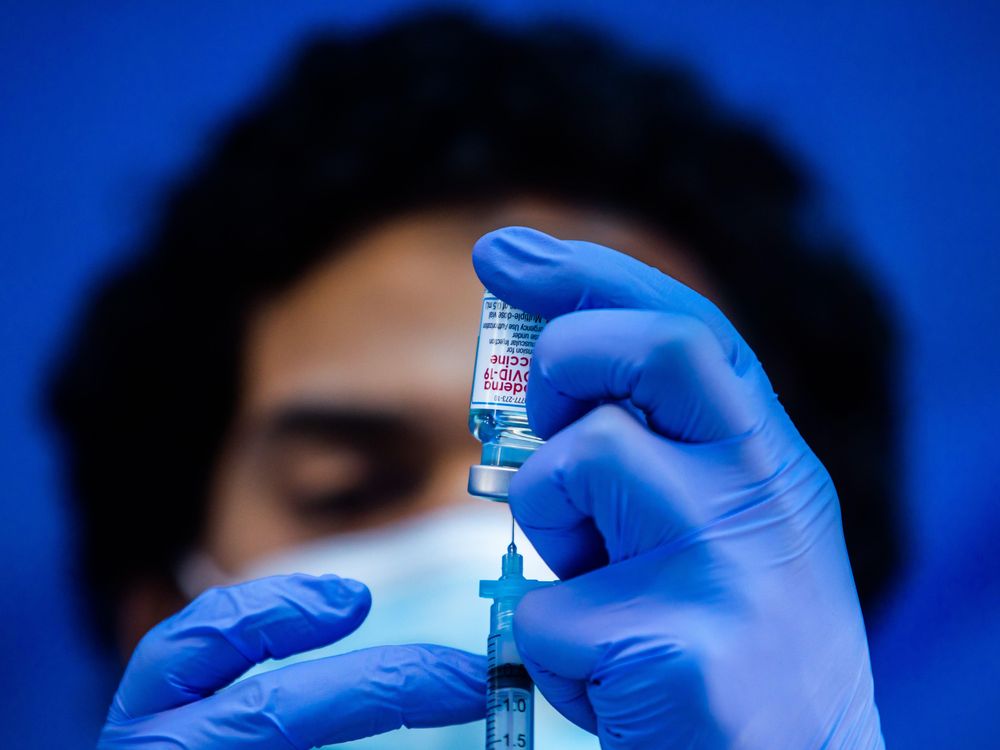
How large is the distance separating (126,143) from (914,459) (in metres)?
1.72

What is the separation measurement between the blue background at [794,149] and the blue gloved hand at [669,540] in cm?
74

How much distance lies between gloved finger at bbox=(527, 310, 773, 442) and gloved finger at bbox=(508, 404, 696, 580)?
3cm

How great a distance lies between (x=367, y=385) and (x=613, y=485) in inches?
36.6

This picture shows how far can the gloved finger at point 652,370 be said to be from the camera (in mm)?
881

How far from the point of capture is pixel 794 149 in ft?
5.68

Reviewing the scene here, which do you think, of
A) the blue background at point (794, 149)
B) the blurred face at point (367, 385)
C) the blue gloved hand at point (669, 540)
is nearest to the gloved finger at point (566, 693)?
the blue gloved hand at point (669, 540)

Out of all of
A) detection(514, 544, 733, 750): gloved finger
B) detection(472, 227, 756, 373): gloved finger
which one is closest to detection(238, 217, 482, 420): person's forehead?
detection(472, 227, 756, 373): gloved finger

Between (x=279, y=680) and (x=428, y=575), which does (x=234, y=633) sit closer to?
(x=279, y=680)

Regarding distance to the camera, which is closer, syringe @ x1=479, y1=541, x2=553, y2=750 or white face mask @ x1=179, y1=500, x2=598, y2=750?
syringe @ x1=479, y1=541, x2=553, y2=750

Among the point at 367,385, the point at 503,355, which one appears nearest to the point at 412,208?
the point at 367,385

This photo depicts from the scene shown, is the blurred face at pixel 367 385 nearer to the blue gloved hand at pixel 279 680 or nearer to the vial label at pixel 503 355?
the blue gloved hand at pixel 279 680

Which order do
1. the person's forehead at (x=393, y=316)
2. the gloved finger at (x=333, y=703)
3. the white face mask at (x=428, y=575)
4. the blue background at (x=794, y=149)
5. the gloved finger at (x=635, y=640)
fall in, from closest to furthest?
the gloved finger at (x=635, y=640) < the gloved finger at (x=333, y=703) < the white face mask at (x=428, y=575) < the blue background at (x=794, y=149) < the person's forehead at (x=393, y=316)

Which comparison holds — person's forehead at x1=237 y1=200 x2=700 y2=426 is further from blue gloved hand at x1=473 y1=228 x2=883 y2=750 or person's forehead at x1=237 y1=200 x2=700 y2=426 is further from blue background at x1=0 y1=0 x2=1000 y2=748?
blue gloved hand at x1=473 y1=228 x2=883 y2=750

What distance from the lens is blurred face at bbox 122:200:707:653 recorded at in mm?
1683
